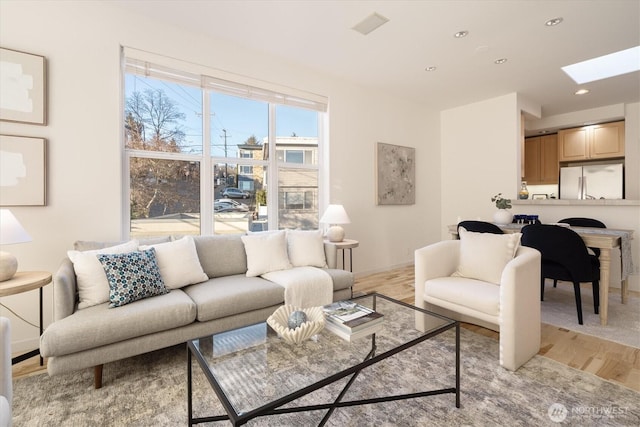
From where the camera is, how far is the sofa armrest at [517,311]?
1.94m

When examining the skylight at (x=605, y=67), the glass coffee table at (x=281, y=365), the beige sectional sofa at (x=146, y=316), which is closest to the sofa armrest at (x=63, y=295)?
the beige sectional sofa at (x=146, y=316)

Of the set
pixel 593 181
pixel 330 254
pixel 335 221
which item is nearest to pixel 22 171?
pixel 330 254

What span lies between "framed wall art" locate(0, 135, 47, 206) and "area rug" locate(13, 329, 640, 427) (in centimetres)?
126

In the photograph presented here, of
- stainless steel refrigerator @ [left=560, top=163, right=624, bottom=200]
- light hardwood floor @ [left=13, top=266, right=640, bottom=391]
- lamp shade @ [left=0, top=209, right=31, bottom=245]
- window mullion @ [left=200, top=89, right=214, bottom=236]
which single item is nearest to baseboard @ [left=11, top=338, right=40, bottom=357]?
light hardwood floor @ [left=13, top=266, right=640, bottom=391]

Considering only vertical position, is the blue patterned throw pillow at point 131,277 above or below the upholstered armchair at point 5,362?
above

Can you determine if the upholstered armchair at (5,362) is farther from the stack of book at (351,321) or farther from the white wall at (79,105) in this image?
the stack of book at (351,321)

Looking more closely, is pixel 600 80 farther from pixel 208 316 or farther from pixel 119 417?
pixel 119 417

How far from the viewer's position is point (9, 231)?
185 centimetres

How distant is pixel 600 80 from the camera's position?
3945mm

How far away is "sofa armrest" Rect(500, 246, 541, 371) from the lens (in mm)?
1939

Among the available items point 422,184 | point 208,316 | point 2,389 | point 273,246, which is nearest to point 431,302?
point 273,246

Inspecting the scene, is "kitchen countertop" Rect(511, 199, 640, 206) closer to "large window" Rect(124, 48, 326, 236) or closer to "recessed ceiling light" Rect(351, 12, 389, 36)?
"large window" Rect(124, 48, 326, 236)

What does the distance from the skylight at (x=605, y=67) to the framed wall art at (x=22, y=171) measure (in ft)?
17.8
